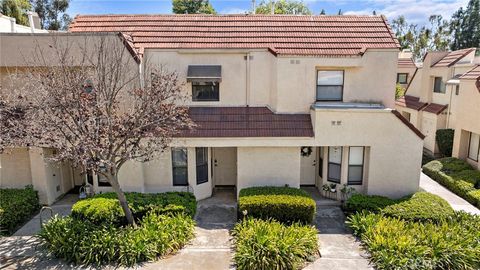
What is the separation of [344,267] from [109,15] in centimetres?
1614

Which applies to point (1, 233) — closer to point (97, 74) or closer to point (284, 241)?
point (97, 74)

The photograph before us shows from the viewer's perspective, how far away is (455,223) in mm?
11883

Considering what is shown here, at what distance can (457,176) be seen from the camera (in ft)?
56.9

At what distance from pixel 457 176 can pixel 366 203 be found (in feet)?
25.0

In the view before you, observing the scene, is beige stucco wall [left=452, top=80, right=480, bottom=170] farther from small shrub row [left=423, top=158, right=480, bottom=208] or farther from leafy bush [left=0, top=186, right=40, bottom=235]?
leafy bush [left=0, top=186, right=40, bottom=235]

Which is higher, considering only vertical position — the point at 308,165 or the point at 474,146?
the point at 474,146

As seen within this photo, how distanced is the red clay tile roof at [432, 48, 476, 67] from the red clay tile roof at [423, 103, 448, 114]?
2868 millimetres

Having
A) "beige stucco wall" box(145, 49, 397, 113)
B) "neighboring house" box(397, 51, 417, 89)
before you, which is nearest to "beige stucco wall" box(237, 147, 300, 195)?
"beige stucco wall" box(145, 49, 397, 113)

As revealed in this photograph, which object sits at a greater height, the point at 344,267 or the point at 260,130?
the point at 260,130

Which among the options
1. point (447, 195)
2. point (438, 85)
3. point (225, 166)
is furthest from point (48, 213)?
point (438, 85)

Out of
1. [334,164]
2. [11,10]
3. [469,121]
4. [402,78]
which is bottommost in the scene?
[334,164]

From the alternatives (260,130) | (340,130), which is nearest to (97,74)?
(260,130)

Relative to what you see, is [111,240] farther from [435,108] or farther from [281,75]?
[435,108]

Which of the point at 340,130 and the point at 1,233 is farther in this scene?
the point at 340,130
